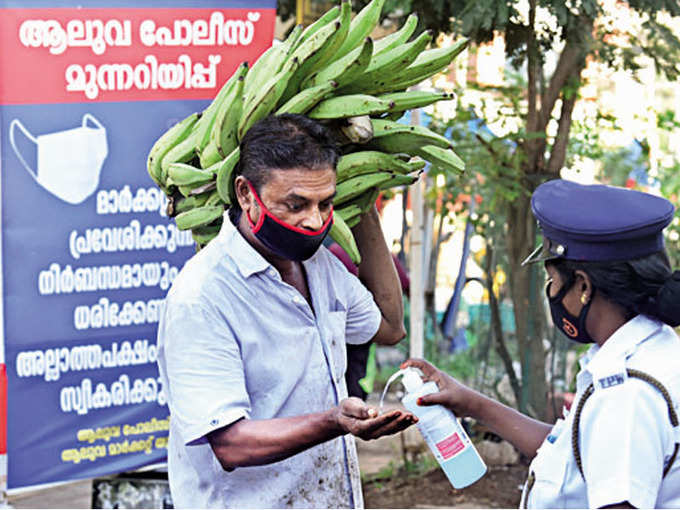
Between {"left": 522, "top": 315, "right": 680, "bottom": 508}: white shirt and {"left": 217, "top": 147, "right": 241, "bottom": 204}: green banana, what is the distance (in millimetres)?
991

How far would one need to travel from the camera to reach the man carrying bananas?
6.98 feet

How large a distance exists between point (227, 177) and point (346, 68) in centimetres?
43

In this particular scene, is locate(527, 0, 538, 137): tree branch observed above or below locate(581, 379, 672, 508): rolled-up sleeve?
above

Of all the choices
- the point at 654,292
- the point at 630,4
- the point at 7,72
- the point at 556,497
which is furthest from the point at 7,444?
the point at 630,4

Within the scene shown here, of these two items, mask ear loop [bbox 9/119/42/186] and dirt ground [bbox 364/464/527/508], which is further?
dirt ground [bbox 364/464/527/508]

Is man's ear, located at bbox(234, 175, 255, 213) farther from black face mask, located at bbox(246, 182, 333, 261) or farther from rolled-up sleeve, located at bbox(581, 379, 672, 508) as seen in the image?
rolled-up sleeve, located at bbox(581, 379, 672, 508)

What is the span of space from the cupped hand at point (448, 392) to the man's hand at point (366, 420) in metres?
0.41

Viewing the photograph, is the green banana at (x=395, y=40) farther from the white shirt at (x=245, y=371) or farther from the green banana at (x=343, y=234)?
the white shirt at (x=245, y=371)

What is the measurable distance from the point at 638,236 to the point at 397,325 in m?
1.03

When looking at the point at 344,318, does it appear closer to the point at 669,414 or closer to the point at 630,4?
the point at 669,414

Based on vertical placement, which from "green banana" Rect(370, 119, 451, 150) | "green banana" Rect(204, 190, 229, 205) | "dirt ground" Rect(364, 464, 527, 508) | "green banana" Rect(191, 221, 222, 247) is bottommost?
"dirt ground" Rect(364, 464, 527, 508)

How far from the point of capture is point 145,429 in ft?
14.3

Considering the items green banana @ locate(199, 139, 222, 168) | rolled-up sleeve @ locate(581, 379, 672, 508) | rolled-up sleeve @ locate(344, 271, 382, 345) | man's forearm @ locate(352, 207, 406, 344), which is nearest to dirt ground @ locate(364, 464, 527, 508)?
man's forearm @ locate(352, 207, 406, 344)

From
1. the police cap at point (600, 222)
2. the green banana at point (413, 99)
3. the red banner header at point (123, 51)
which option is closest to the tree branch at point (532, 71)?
the red banner header at point (123, 51)
